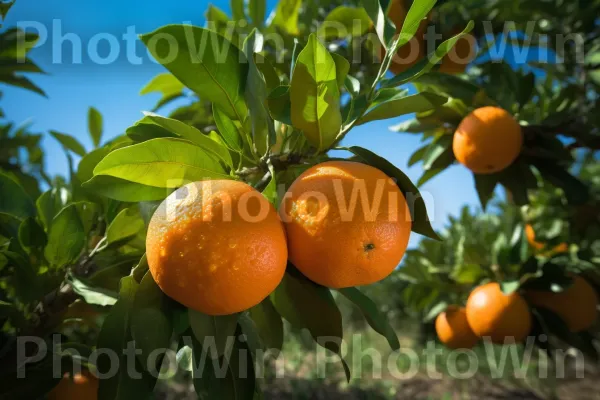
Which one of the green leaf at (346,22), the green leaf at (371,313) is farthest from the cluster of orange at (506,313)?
the green leaf at (346,22)

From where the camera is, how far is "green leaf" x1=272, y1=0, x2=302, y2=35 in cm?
159

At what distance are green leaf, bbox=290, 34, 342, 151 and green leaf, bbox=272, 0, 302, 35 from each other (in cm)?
97

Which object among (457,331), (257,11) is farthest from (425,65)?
(457,331)

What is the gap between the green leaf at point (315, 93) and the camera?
676mm

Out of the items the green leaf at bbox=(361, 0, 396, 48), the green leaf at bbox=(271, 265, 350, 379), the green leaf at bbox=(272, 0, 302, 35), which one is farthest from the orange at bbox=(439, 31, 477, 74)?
the green leaf at bbox=(271, 265, 350, 379)

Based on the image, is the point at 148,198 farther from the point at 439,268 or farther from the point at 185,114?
the point at 439,268

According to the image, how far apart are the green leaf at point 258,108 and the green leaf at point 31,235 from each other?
491mm

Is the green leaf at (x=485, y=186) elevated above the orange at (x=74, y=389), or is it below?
above

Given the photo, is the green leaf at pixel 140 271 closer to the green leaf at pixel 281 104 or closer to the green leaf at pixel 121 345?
the green leaf at pixel 121 345

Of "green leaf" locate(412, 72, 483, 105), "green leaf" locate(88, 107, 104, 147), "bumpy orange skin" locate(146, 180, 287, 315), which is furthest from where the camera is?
"green leaf" locate(88, 107, 104, 147)

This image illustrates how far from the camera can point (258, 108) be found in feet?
2.48

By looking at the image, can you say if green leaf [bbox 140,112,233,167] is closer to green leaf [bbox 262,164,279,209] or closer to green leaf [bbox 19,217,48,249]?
green leaf [bbox 262,164,279,209]

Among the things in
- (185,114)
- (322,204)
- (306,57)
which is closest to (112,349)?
(322,204)

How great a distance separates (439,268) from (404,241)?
1.43 m
